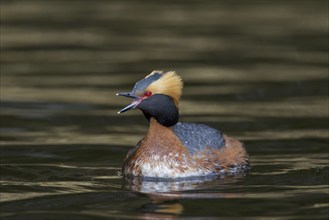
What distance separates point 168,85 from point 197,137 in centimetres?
82

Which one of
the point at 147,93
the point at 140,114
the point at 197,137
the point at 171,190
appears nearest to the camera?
the point at 171,190

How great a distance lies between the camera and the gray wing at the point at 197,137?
13234mm

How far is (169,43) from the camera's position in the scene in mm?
22531

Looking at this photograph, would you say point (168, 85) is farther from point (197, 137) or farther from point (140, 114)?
point (140, 114)

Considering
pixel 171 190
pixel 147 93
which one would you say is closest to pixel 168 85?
pixel 147 93

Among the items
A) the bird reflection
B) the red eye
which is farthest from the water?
the red eye

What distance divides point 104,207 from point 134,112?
19.8 feet

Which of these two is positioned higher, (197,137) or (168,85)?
(168,85)

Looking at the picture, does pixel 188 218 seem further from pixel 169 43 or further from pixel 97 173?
pixel 169 43

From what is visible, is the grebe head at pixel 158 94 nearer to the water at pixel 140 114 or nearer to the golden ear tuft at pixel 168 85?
the golden ear tuft at pixel 168 85

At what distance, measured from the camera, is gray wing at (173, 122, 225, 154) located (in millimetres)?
13234

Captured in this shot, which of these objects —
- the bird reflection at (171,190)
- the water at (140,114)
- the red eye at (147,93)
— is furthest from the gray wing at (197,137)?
the red eye at (147,93)

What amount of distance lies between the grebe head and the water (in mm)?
800

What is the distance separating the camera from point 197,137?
13344 mm
